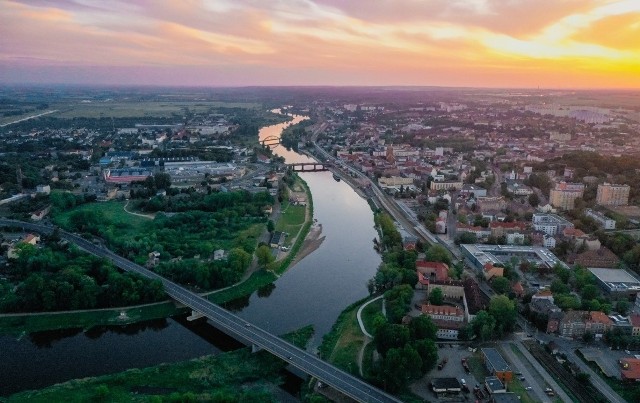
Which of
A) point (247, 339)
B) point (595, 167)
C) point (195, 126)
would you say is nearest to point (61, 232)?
point (247, 339)

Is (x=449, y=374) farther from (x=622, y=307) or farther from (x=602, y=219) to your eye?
(x=602, y=219)

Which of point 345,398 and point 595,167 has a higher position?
point 595,167

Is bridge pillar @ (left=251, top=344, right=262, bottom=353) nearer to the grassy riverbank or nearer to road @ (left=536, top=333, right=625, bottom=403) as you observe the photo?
the grassy riverbank

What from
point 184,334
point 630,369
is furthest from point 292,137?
point 630,369

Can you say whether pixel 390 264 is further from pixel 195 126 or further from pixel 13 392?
pixel 195 126

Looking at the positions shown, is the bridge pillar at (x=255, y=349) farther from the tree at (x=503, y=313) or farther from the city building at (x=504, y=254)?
the city building at (x=504, y=254)

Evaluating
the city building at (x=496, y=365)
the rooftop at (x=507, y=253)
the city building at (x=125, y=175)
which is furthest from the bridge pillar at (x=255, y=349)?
the city building at (x=125, y=175)
